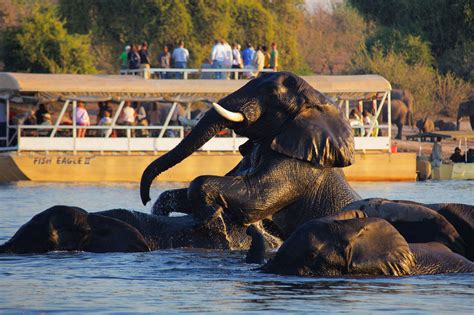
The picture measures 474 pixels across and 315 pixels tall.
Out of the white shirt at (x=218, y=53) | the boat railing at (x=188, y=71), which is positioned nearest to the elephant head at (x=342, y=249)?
the boat railing at (x=188, y=71)

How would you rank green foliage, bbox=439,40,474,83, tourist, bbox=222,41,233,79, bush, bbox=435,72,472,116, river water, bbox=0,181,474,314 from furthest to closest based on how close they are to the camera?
green foliage, bbox=439,40,474,83, bush, bbox=435,72,472,116, tourist, bbox=222,41,233,79, river water, bbox=0,181,474,314

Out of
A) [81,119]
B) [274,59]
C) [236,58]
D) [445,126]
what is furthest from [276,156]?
[445,126]

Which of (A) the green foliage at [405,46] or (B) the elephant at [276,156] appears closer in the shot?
(B) the elephant at [276,156]

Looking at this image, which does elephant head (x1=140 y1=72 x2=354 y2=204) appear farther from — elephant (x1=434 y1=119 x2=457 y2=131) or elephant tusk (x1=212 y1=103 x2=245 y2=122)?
elephant (x1=434 y1=119 x2=457 y2=131)

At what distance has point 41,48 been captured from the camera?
51.8 meters

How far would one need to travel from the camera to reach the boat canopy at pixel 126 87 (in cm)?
3453

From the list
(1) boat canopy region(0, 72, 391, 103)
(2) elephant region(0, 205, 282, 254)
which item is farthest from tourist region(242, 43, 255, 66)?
(2) elephant region(0, 205, 282, 254)

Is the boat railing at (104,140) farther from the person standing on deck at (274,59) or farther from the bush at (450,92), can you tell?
the bush at (450,92)

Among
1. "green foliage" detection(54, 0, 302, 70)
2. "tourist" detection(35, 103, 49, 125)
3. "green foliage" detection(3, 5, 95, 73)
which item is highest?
"green foliage" detection(54, 0, 302, 70)

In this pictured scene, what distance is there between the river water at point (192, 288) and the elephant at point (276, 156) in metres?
0.56

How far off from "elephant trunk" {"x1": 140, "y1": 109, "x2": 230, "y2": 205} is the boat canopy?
20.9 meters

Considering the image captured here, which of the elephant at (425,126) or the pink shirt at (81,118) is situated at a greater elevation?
the pink shirt at (81,118)

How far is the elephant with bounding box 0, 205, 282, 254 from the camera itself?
13430mm

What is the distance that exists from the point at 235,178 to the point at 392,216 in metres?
1.52
